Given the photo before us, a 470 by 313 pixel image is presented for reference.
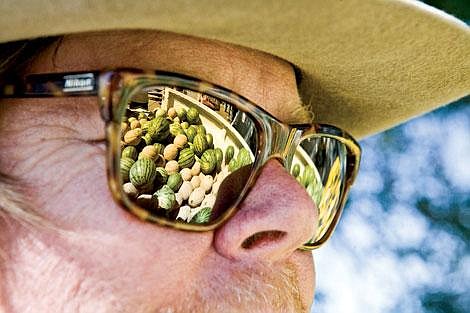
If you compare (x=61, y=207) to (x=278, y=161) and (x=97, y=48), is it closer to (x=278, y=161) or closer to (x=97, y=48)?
(x=97, y=48)

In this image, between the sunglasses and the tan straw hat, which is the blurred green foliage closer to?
the tan straw hat

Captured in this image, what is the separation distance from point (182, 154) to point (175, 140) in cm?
3

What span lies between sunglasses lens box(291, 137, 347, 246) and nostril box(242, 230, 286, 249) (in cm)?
22

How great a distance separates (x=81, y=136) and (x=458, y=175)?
10.9 ft

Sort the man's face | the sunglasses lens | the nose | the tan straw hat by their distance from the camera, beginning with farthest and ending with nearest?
the sunglasses lens → the nose → the man's face → the tan straw hat

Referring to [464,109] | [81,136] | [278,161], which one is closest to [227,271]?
[278,161]

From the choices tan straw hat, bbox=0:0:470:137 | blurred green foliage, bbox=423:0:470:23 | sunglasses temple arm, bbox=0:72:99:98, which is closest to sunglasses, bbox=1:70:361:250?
sunglasses temple arm, bbox=0:72:99:98

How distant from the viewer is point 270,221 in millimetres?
1518

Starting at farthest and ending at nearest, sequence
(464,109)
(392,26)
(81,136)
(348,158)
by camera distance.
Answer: (464,109)
(348,158)
(392,26)
(81,136)

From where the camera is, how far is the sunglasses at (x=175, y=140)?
1.33 metres

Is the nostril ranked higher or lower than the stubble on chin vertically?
higher

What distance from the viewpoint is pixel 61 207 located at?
4.49 feet

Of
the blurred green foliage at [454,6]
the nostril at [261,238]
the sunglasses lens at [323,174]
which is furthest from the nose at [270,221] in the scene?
the blurred green foliage at [454,6]

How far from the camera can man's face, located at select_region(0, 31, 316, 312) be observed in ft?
4.47
